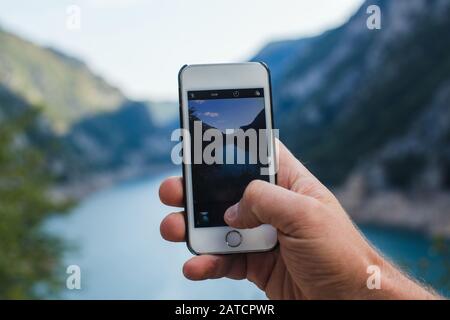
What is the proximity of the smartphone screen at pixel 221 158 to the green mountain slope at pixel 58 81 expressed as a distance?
67151mm

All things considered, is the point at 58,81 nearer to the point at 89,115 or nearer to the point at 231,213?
the point at 89,115

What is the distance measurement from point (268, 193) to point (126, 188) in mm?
71836

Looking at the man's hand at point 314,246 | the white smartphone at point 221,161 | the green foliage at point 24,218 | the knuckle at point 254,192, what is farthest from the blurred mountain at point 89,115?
the knuckle at point 254,192

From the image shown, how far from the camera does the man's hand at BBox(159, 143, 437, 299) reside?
162 centimetres

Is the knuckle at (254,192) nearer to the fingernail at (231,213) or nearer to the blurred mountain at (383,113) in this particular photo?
the fingernail at (231,213)

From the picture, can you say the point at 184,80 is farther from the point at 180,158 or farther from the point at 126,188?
the point at 126,188

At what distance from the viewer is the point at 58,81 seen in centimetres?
8894

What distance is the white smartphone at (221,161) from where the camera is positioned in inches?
77.5

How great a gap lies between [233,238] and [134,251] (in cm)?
3576

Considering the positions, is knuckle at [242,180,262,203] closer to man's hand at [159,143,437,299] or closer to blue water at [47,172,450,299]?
man's hand at [159,143,437,299]

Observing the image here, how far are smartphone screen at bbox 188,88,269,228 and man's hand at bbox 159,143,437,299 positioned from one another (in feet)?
0.50

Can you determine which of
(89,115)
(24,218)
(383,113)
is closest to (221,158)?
(24,218)

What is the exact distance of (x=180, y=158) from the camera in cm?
202

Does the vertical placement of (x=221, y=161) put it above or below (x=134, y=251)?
above
